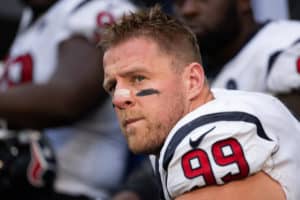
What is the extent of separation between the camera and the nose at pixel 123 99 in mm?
1897

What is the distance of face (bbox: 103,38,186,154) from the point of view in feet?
6.13

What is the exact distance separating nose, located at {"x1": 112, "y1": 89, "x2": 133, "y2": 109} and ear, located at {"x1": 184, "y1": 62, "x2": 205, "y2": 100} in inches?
5.3

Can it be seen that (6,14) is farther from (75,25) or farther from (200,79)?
(200,79)

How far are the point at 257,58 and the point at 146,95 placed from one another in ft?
3.15

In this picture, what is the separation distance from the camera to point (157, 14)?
197 centimetres

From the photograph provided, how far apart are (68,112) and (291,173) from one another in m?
1.33

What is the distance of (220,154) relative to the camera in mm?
1715

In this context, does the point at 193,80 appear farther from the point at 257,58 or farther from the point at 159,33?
the point at 257,58

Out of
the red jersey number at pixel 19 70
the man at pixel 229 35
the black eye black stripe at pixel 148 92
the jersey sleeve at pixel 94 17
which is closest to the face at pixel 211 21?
the man at pixel 229 35

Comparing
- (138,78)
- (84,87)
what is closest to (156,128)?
(138,78)

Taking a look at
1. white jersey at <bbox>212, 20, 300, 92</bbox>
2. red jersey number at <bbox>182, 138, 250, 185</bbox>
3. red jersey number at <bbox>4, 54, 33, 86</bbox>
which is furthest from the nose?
red jersey number at <bbox>4, 54, 33, 86</bbox>

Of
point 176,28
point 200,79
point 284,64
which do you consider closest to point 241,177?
point 200,79

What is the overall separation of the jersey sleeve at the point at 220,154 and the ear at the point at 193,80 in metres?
0.14

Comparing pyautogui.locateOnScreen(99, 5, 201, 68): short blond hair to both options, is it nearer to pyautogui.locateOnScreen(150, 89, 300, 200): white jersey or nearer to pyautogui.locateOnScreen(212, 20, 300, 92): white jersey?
pyautogui.locateOnScreen(150, 89, 300, 200): white jersey
